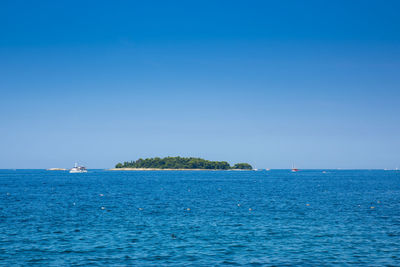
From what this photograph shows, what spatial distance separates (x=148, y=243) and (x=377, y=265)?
18.5 metres

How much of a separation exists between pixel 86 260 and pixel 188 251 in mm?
8042

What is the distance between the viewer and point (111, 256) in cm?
Result: 2839

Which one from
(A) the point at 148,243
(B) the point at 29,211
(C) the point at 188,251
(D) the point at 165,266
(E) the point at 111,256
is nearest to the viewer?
(D) the point at 165,266

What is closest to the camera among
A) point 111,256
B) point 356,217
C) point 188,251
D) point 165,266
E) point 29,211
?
point 165,266

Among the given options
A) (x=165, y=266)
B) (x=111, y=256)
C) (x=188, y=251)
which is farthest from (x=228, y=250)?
(x=111, y=256)

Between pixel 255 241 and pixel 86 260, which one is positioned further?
pixel 255 241

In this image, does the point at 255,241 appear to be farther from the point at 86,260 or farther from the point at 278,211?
the point at 278,211

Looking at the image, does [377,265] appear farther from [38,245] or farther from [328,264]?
[38,245]

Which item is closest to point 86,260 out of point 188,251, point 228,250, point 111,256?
point 111,256

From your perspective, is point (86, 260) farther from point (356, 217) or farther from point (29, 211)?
point (356, 217)

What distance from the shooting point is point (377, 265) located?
86.4 ft

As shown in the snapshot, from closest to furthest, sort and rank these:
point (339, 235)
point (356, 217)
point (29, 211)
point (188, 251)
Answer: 1. point (188, 251)
2. point (339, 235)
3. point (356, 217)
4. point (29, 211)

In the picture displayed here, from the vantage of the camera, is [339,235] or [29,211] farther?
[29,211]

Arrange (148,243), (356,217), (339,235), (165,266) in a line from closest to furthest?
(165,266) → (148,243) → (339,235) → (356,217)
